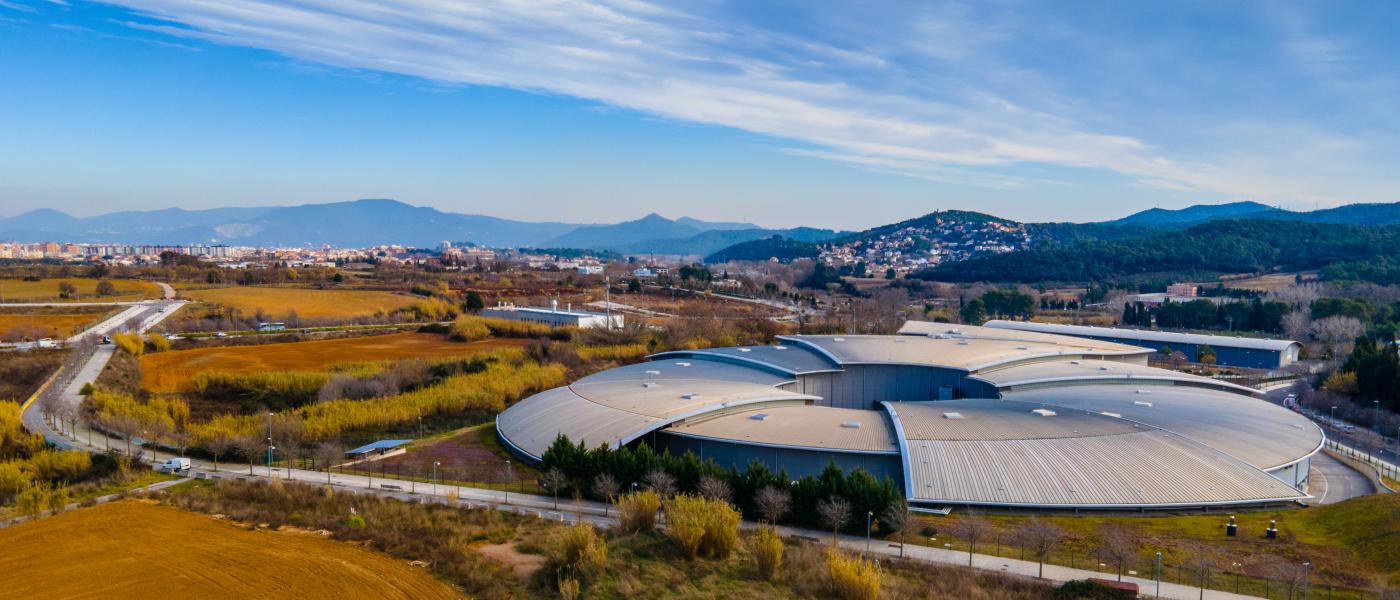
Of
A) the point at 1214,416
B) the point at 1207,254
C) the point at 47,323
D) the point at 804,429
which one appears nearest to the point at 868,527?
the point at 804,429

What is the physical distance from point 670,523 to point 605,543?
8.53 ft

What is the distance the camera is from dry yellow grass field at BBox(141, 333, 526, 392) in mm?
62375

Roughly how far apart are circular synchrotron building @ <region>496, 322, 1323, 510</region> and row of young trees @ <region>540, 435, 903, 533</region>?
281 cm

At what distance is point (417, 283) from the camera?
13425 centimetres

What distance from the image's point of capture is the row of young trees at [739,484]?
28.1 m

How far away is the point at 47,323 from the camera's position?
262ft

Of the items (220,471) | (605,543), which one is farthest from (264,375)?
(605,543)

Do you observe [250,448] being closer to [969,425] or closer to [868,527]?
[868,527]

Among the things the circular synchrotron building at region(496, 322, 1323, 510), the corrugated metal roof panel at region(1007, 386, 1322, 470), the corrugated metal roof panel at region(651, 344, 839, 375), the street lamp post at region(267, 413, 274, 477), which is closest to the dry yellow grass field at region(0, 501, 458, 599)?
the street lamp post at region(267, 413, 274, 477)

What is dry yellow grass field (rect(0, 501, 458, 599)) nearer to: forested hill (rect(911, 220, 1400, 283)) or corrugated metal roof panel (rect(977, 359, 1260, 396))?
corrugated metal roof panel (rect(977, 359, 1260, 396))

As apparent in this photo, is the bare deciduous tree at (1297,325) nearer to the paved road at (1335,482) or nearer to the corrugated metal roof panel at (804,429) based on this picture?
the paved road at (1335,482)

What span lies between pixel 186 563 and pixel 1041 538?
27015mm

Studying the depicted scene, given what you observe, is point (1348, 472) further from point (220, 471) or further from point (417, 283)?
point (417, 283)

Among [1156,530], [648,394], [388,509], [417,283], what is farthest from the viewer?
[417,283]
